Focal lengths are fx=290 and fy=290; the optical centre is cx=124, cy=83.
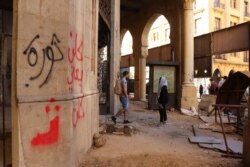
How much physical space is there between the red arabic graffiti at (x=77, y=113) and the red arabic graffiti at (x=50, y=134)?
0.49 meters

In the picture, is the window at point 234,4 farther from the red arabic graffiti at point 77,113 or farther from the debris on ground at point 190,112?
the red arabic graffiti at point 77,113

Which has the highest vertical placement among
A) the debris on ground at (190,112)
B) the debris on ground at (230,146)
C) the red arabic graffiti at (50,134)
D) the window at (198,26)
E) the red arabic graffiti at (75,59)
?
the window at (198,26)

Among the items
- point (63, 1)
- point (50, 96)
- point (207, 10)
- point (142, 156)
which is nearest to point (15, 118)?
point (50, 96)

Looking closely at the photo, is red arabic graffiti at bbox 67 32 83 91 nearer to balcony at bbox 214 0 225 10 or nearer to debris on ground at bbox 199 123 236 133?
debris on ground at bbox 199 123 236 133

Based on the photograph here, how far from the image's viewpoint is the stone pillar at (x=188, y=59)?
14070 millimetres

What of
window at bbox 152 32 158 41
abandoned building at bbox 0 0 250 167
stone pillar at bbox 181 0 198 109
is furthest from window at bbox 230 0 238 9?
abandoned building at bbox 0 0 250 167

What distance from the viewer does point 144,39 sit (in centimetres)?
1956

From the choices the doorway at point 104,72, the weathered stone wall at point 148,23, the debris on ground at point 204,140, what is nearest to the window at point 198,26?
the weathered stone wall at point 148,23

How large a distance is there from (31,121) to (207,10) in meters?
33.6

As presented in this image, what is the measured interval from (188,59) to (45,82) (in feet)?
36.2

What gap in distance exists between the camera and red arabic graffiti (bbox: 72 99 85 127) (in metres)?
4.63

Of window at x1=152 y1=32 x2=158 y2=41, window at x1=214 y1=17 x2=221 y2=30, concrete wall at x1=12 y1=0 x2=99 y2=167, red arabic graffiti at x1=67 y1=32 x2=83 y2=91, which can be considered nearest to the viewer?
concrete wall at x1=12 y1=0 x2=99 y2=167

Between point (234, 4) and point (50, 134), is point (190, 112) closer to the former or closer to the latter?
point (50, 134)

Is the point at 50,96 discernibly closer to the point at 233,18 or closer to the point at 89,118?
the point at 89,118
